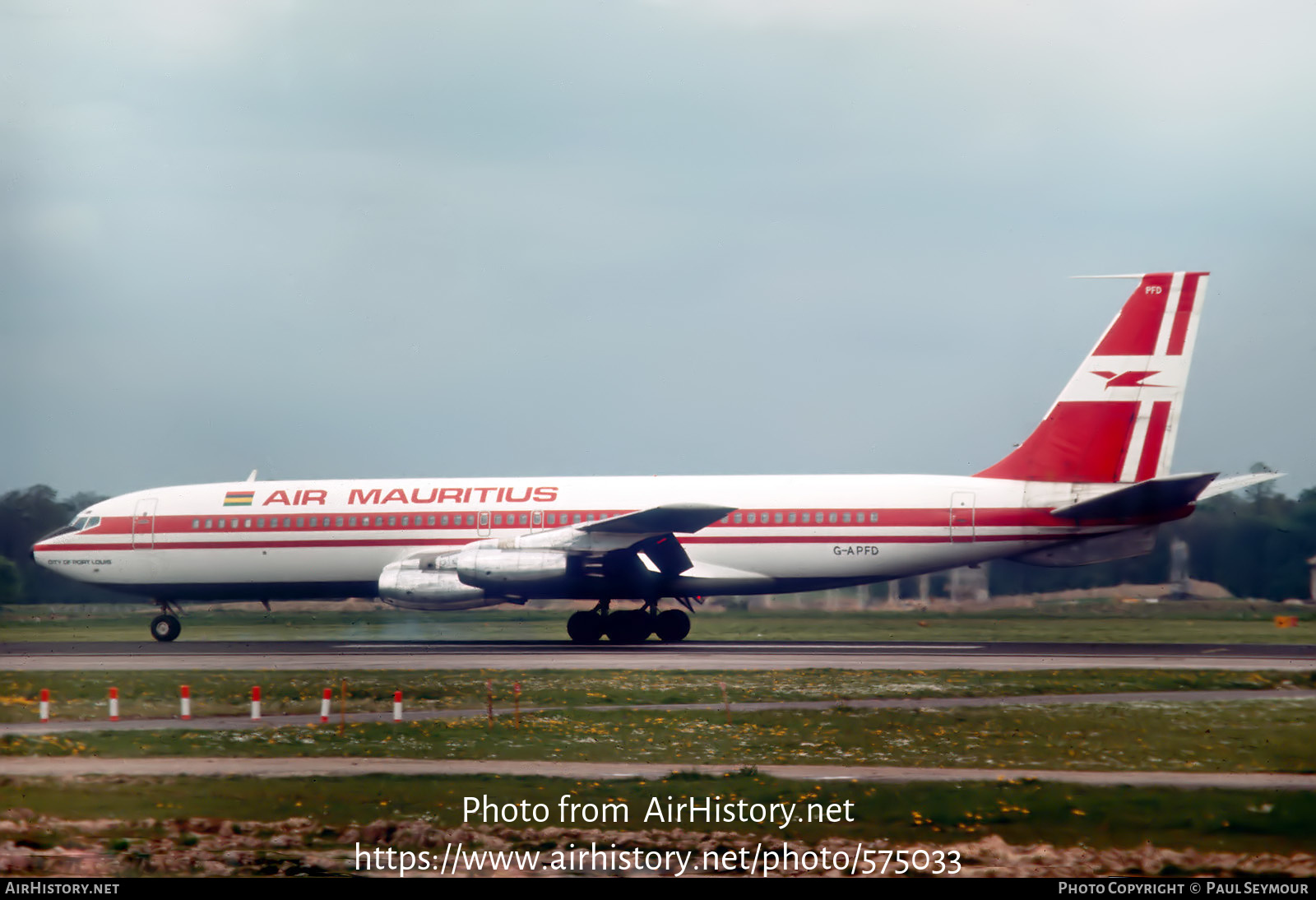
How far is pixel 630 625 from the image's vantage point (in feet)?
100

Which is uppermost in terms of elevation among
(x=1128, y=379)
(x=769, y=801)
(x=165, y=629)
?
(x=1128, y=379)

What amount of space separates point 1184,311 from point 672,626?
15.0 metres

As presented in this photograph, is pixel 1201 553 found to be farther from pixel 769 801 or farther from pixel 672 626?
pixel 769 801

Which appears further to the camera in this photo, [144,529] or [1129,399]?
[144,529]

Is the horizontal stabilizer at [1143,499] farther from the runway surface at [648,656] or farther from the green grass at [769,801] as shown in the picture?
the green grass at [769,801]

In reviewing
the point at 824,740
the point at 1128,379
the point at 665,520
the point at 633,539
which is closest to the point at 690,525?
the point at 665,520

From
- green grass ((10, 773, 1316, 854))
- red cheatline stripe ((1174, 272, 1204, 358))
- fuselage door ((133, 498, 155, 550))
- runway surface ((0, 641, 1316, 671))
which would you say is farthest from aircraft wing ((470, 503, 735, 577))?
green grass ((10, 773, 1316, 854))

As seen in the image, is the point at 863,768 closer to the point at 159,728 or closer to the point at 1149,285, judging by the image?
the point at 159,728

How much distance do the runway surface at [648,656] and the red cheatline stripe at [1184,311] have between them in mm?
7635

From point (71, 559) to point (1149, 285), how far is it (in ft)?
95.9

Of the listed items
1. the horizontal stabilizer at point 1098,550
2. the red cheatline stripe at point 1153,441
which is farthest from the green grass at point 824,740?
the red cheatline stripe at point 1153,441

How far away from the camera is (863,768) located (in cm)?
1267
